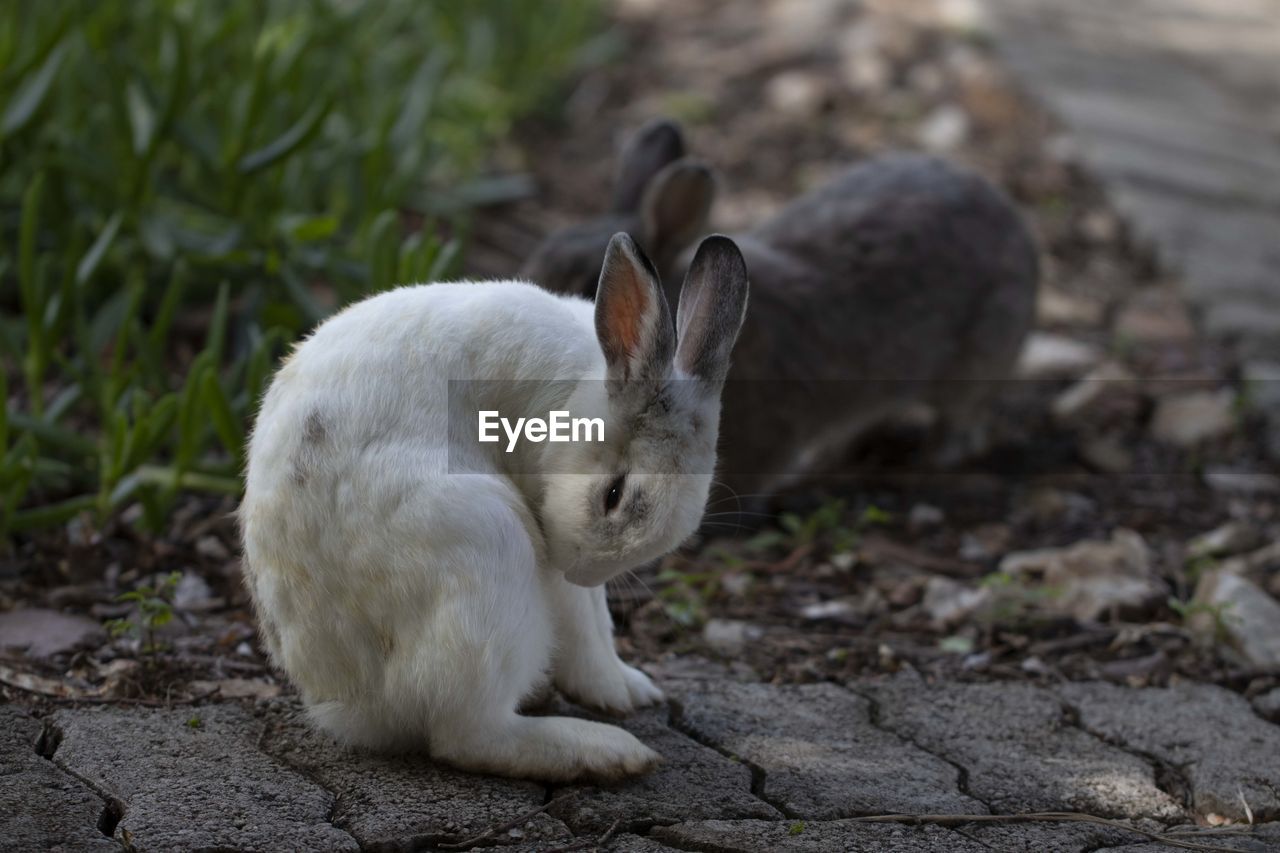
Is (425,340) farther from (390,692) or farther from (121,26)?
(121,26)

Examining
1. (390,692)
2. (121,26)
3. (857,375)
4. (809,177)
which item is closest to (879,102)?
(809,177)

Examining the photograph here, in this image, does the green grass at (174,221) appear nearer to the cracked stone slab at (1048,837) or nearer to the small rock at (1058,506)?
the cracked stone slab at (1048,837)

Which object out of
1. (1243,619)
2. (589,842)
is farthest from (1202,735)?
(589,842)

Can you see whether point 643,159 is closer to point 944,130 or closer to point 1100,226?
point 1100,226

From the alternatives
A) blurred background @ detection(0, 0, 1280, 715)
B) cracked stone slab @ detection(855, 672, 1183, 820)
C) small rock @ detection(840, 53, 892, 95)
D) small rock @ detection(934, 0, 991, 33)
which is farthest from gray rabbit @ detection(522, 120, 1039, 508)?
small rock @ detection(934, 0, 991, 33)

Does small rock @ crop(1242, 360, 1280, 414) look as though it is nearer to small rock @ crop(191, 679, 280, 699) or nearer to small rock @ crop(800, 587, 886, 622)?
small rock @ crop(800, 587, 886, 622)

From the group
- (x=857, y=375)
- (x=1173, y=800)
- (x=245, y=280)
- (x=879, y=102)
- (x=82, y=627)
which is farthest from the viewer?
(x=879, y=102)
